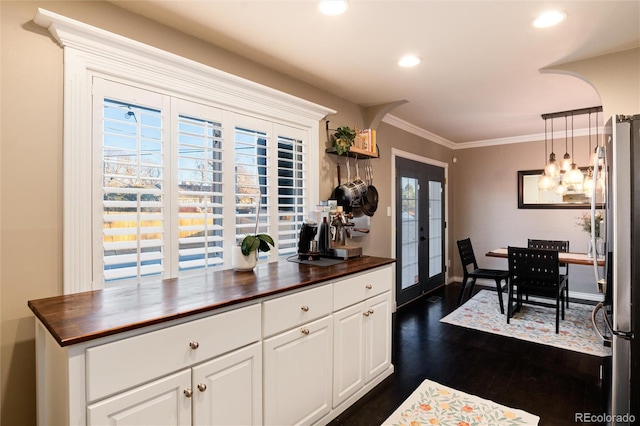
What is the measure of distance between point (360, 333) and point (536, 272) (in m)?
2.46

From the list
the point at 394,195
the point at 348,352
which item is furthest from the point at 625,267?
the point at 394,195

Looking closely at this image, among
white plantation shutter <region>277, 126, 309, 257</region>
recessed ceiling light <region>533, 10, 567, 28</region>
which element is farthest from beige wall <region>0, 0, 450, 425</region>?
recessed ceiling light <region>533, 10, 567, 28</region>

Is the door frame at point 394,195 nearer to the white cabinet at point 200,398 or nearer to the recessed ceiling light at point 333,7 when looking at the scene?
the recessed ceiling light at point 333,7

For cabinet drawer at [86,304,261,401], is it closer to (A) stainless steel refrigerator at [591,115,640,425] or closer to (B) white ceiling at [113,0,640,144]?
(B) white ceiling at [113,0,640,144]

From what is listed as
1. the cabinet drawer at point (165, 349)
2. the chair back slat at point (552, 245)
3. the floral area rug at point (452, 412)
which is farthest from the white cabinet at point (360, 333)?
the chair back slat at point (552, 245)

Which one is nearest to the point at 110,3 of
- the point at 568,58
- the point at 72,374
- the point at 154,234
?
the point at 154,234

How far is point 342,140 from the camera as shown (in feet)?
10.3

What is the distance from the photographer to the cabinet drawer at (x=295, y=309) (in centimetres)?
173

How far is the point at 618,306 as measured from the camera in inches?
66.7

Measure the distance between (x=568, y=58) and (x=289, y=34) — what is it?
2074mm

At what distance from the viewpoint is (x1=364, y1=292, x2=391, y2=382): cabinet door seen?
2.40 meters

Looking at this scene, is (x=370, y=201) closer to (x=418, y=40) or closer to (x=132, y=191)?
(x=418, y=40)

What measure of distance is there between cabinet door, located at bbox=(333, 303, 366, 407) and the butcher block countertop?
0.29 meters

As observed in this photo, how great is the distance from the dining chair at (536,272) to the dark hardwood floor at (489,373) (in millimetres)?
669
